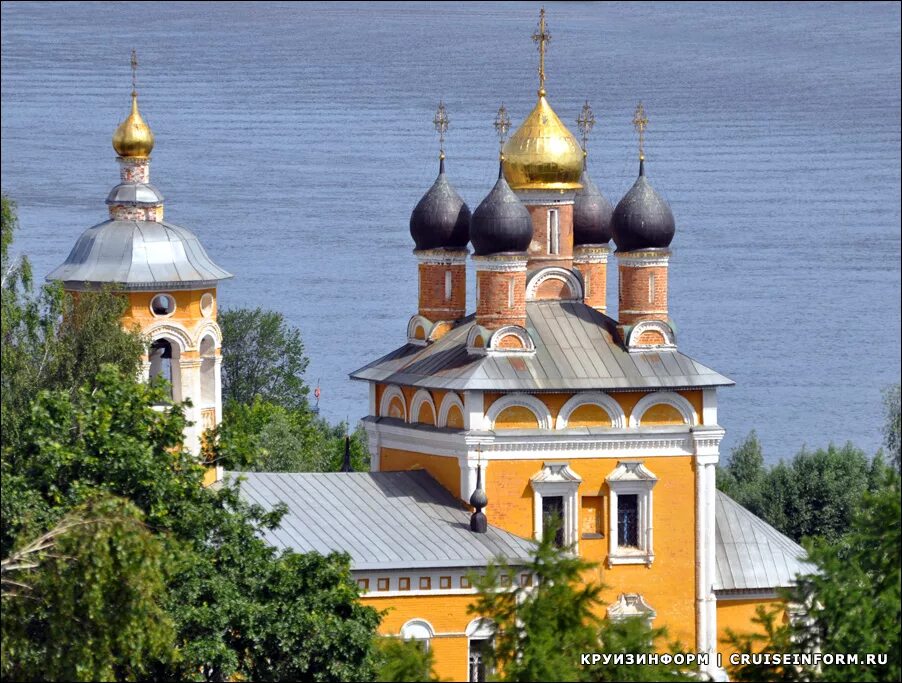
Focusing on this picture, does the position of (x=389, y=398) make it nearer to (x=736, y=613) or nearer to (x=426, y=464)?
(x=426, y=464)

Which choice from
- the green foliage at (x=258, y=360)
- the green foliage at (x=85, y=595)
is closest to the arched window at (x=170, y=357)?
the green foliage at (x=85, y=595)

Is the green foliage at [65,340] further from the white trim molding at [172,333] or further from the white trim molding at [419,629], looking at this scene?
the white trim molding at [419,629]

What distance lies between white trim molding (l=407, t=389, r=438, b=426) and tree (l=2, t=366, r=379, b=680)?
4170 mm

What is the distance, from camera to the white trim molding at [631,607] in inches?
921

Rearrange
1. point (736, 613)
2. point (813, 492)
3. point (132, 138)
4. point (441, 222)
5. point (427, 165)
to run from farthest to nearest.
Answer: point (427, 165) → point (813, 492) → point (441, 222) → point (736, 613) → point (132, 138)

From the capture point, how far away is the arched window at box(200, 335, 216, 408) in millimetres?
22906

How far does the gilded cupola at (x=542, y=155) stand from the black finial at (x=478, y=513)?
2789 mm

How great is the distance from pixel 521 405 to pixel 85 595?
6578 millimetres

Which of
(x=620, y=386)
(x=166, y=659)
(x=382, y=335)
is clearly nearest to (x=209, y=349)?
(x=620, y=386)

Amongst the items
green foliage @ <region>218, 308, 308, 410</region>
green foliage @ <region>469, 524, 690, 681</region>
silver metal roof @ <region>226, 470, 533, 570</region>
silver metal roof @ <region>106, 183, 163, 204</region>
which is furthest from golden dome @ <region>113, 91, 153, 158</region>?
green foliage @ <region>218, 308, 308, 410</region>

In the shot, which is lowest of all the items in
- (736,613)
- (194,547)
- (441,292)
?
(736,613)

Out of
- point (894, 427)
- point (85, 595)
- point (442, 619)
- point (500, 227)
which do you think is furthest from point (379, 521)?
point (894, 427)

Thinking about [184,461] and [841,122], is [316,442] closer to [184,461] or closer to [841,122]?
[184,461]

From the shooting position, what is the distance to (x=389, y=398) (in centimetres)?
2444
